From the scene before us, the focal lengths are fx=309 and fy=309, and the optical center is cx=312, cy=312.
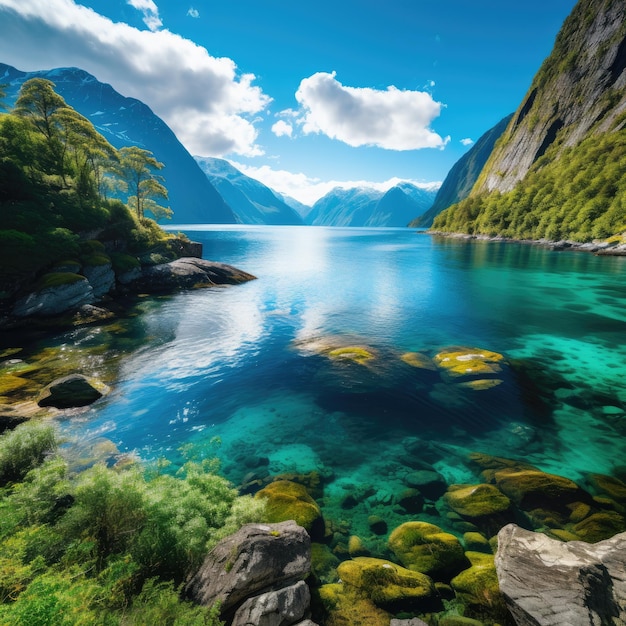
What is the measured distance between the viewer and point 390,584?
8.34 m

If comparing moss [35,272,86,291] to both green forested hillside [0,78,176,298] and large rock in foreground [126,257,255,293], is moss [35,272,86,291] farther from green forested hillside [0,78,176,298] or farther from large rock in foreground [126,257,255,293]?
large rock in foreground [126,257,255,293]

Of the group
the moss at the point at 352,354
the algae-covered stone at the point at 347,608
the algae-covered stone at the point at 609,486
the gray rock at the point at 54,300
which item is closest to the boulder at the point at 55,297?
the gray rock at the point at 54,300

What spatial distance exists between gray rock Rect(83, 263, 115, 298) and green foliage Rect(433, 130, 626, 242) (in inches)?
Answer: 4440

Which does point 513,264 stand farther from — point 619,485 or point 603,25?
point 603,25

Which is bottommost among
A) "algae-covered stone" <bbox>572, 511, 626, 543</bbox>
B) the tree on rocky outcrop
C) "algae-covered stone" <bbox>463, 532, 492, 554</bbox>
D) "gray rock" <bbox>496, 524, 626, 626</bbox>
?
"algae-covered stone" <bbox>463, 532, 492, 554</bbox>


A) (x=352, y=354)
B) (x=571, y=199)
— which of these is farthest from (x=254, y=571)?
(x=571, y=199)

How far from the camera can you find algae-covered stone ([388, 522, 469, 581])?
9000 millimetres

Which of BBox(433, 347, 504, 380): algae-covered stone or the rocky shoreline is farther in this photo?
the rocky shoreline

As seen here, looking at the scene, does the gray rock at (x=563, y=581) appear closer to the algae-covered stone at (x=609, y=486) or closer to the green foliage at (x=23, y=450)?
the algae-covered stone at (x=609, y=486)

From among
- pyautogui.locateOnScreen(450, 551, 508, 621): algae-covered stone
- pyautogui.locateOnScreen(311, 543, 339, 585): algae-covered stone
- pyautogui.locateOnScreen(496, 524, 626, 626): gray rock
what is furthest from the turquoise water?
pyautogui.locateOnScreen(496, 524, 626, 626): gray rock

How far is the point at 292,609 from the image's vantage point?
7016mm

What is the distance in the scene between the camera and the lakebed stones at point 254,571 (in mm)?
6996

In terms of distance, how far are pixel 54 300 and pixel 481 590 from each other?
38.5 m

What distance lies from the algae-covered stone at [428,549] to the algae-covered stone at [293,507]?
2530mm
